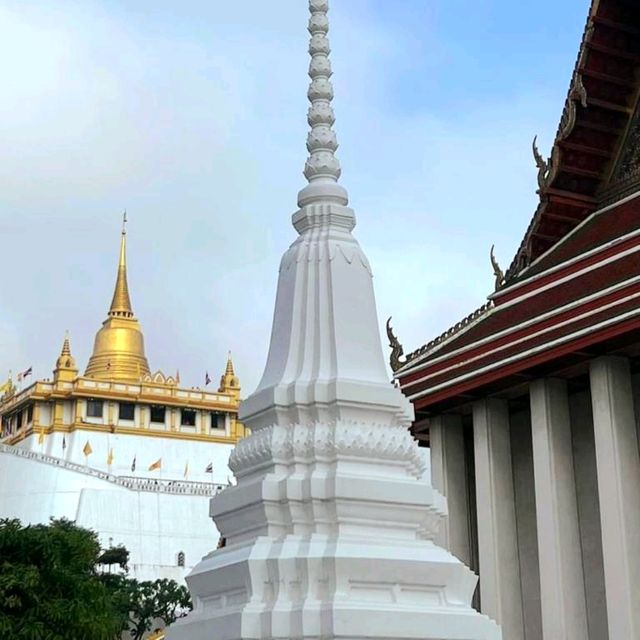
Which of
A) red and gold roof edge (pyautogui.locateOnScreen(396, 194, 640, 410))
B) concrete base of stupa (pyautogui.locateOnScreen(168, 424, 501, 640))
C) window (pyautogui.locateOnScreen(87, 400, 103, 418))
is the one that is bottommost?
concrete base of stupa (pyautogui.locateOnScreen(168, 424, 501, 640))

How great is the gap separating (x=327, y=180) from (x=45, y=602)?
9932mm

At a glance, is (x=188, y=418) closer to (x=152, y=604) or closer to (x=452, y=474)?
(x=152, y=604)

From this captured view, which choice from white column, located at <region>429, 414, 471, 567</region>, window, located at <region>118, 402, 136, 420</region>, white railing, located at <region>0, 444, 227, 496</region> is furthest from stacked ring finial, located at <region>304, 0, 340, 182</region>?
window, located at <region>118, 402, 136, 420</region>

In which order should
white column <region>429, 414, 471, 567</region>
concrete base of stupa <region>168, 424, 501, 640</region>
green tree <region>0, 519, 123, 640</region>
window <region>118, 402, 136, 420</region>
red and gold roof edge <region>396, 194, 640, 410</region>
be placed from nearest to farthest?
concrete base of stupa <region>168, 424, 501, 640</region> < red and gold roof edge <region>396, 194, 640, 410</region> < green tree <region>0, 519, 123, 640</region> < white column <region>429, 414, 471, 567</region> < window <region>118, 402, 136, 420</region>

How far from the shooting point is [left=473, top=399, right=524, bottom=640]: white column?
12953 mm

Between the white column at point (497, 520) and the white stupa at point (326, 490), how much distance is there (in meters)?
7.78

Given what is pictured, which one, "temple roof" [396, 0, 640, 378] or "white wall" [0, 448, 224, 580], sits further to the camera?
"white wall" [0, 448, 224, 580]

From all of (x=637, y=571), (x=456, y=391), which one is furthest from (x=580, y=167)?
(x=637, y=571)

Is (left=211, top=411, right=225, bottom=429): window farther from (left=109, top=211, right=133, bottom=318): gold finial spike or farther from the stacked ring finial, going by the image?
the stacked ring finial

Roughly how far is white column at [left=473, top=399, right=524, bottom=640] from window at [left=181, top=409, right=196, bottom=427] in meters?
35.8

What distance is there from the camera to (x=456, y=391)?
13539mm

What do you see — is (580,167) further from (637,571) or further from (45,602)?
(45,602)

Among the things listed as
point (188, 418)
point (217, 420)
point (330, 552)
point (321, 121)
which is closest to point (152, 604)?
point (188, 418)

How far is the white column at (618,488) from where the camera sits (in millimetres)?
A: 11195
